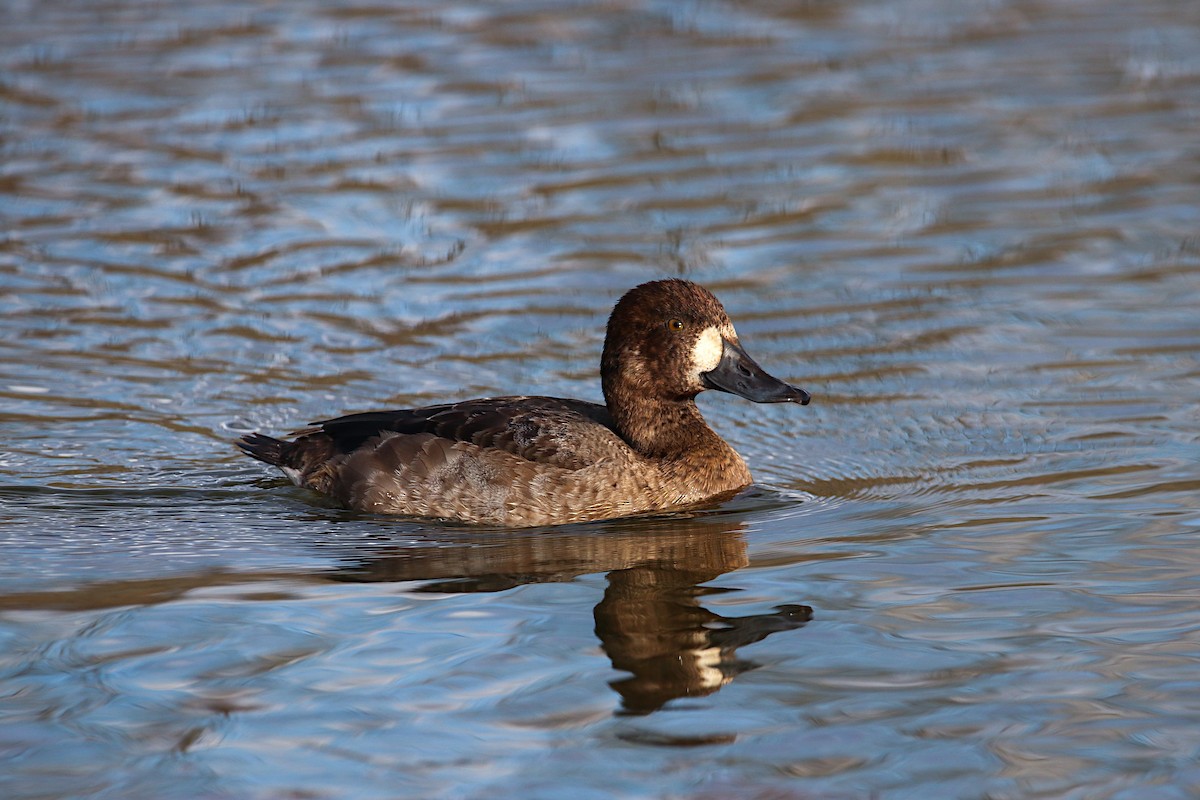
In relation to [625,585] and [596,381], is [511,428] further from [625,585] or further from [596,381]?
[596,381]

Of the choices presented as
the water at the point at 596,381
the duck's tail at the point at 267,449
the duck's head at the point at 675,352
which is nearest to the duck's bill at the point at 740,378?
the duck's head at the point at 675,352

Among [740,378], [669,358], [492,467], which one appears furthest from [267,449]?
[740,378]

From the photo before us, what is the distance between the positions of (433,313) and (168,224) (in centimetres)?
260

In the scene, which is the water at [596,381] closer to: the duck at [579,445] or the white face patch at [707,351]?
the duck at [579,445]

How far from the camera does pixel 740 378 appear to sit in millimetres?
8305

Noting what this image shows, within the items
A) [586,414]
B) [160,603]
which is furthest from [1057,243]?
[160,603]

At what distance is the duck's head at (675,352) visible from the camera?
26.9 ft

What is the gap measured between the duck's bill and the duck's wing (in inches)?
21.5

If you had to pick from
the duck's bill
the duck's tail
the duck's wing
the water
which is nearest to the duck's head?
the duck's bill

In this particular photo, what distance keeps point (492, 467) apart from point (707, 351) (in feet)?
3.73

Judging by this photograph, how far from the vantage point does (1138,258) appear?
36.9 ft

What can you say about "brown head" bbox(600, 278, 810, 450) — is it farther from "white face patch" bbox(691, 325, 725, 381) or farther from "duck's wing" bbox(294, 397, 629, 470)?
"duck's wing" bbox(294, 397, 629, 470)

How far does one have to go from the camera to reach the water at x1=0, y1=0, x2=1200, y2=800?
18.2ft

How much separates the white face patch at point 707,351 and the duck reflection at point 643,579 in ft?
2.48
